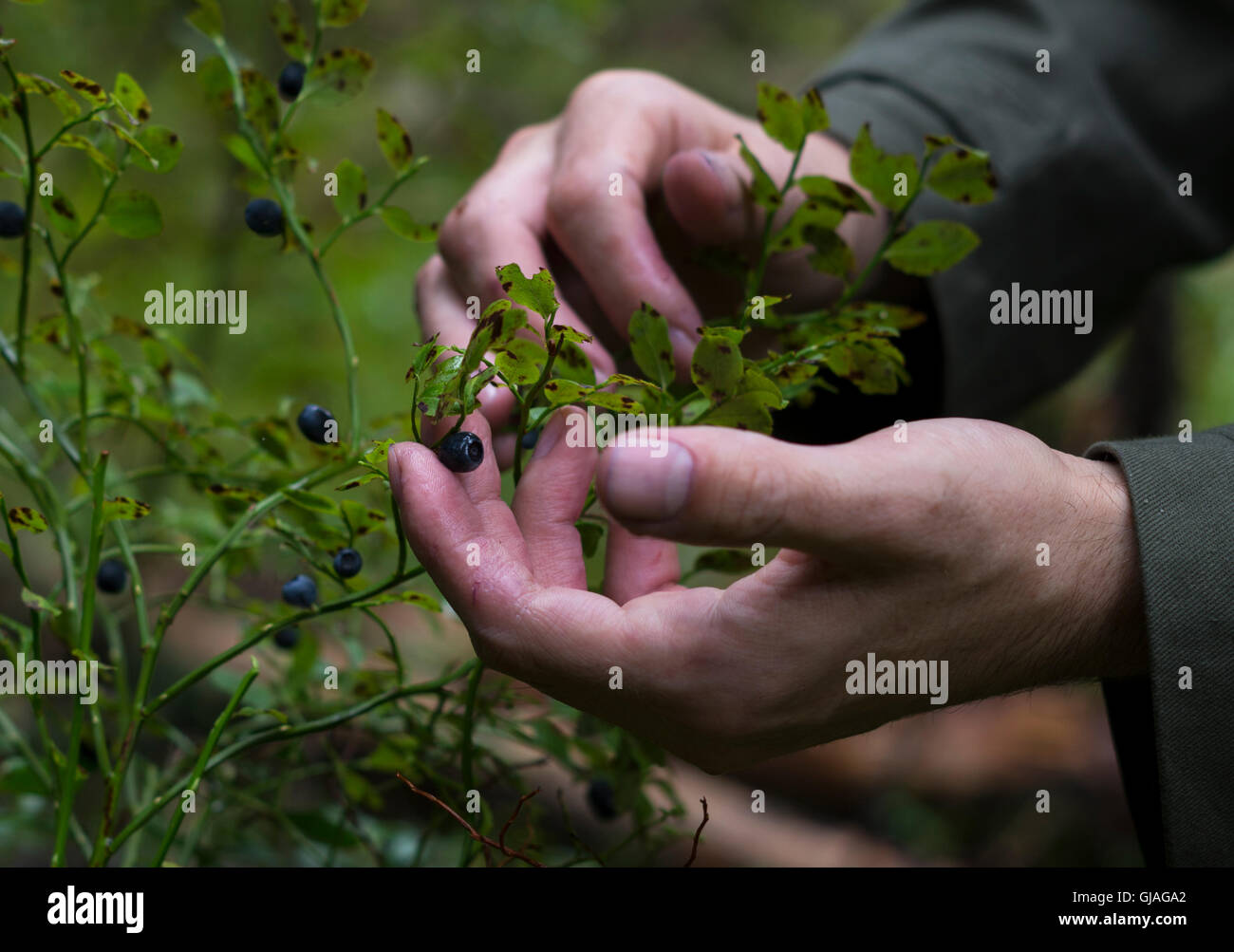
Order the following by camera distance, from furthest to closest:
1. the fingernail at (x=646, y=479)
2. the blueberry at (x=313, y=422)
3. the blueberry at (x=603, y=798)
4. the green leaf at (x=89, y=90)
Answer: the blueberry at (x=603, y=798) < the blueberry at (x=313, y=422) < the green leaf at (x=89, y=90) < the fingernail at (x=646, y=479)

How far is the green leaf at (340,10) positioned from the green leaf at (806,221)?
33 cm

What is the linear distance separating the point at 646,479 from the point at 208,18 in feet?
1.60

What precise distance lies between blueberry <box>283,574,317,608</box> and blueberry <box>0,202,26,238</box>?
313 mm

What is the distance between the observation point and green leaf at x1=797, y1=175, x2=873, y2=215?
2.24ft

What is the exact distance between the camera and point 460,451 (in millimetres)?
511

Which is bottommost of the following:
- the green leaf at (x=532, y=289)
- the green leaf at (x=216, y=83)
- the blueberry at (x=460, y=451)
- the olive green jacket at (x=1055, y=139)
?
the blueberry at (x=460, y=451)

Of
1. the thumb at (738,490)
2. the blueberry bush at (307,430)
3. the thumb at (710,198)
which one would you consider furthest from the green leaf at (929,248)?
the thumb at (738,490)

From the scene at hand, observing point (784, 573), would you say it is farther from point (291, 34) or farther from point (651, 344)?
point (291, 34)

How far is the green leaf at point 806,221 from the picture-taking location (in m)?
0.70

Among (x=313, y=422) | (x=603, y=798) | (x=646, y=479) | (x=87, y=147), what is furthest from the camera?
(x=603, y=798)

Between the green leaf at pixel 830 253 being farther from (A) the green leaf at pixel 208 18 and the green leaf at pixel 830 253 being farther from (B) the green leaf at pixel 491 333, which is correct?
(A) the green leaf at pixel 208 18

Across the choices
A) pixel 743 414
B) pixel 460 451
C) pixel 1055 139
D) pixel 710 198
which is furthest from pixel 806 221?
pixel 1055 139

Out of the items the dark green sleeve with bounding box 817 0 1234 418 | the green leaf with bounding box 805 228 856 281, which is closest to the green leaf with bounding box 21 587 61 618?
the green leaf with bounding box 805 228 856 281
